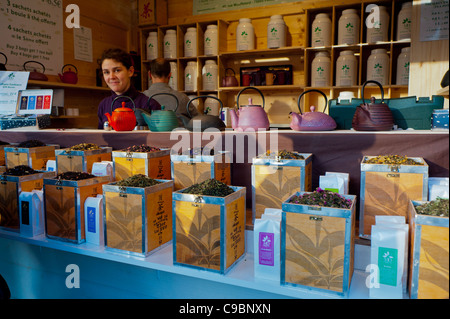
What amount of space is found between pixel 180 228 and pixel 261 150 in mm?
604

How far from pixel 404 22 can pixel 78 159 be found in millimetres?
3182

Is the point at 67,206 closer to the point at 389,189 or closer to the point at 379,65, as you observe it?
the point at 389,189

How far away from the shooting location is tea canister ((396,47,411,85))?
131 inches

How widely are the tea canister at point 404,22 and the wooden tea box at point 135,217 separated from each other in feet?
10.0

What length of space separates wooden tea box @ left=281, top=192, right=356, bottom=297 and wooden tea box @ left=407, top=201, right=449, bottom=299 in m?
0.16

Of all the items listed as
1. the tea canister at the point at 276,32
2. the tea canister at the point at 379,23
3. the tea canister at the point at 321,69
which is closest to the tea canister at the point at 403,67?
the tea canister at the point at 379,23

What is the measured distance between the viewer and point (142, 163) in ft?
5.16

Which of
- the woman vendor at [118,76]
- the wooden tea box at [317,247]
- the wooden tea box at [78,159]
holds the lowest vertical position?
the wooden tea box at [317,247]

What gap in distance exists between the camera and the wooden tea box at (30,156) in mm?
1936

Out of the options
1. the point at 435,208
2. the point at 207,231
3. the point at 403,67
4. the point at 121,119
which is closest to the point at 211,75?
the point at 403,67

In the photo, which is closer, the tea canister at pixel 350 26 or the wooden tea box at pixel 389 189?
the wooden tea box at pixel 389 189

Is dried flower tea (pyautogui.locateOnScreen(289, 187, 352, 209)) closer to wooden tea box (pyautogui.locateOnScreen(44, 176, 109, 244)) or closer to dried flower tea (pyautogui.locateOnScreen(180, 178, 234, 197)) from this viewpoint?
dried flower tea (pyautogui.locateOnScreen(180, 178, 234, 197))

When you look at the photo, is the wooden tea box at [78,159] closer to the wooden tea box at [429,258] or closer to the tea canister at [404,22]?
the wooden tea box at [429,258]

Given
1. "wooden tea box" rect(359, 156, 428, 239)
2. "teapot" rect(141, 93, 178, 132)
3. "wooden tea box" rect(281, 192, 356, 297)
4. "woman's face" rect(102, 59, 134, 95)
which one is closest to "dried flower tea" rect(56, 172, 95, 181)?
"teapot" rect(141, 93, 178, 132)
